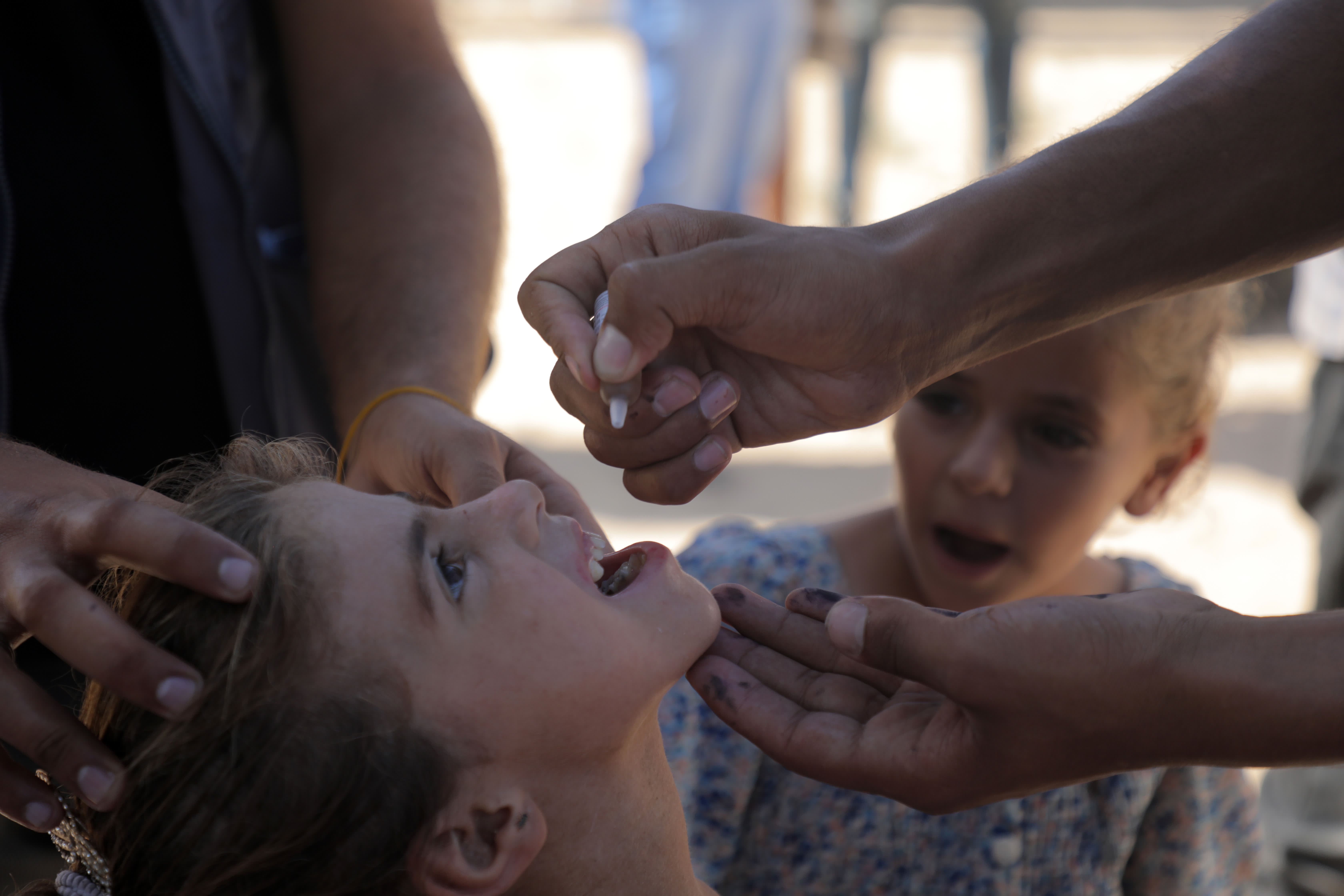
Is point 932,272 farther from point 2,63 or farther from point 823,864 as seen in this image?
point 2,63

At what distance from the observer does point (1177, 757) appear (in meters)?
1.36

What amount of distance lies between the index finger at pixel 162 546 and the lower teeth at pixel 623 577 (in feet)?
1.67

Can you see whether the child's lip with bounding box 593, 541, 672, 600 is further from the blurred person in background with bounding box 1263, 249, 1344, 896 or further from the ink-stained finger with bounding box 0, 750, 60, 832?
the blurred person in background with bounding box 1263, 249, 1344, 896

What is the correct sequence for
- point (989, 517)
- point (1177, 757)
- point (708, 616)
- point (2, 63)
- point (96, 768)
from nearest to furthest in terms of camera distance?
1. point (96, 768)
2. point (1177, 757)
3. point (708, 616)
4. point (2, 63)
5. point (989, 517)

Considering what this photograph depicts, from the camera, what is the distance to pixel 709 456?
1.64m

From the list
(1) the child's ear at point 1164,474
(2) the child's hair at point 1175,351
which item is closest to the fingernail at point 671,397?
(2) the child's hair at point 1175,351

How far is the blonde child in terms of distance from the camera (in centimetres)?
196

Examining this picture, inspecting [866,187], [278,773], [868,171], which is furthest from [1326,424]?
[868,171]

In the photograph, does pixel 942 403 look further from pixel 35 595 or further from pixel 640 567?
pixel 35 595

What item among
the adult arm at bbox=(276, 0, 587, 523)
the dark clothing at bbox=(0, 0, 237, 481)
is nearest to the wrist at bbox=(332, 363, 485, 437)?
the adult arm at bbox=(276, 0, 587, 523)

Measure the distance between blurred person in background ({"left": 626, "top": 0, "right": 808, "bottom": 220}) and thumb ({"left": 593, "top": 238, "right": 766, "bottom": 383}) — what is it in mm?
4965

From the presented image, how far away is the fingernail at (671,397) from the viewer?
157cm

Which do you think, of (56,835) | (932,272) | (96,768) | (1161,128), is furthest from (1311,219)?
(56,835)

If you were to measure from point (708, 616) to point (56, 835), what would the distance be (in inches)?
34.8
